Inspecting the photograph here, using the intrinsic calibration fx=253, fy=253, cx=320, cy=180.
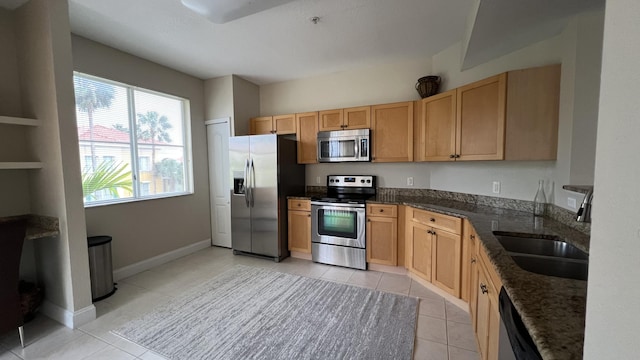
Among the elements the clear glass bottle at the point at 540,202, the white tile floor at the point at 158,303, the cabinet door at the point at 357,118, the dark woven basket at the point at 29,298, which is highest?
the cabinet door at the point at 357,118

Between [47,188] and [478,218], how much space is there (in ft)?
12.4

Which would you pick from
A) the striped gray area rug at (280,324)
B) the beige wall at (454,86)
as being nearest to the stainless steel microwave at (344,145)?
the beige wall at (454,86)

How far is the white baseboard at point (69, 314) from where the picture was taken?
2195mm

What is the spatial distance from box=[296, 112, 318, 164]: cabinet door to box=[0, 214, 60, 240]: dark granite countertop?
2.73 metres

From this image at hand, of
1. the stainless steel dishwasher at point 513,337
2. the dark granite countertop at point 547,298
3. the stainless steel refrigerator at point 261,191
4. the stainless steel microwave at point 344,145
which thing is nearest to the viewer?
the dark granite countertop at point 547,298

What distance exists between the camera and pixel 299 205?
371 centimetres

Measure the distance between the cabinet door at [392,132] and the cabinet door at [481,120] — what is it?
0.68m

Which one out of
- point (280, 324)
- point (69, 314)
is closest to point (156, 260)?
point (69, 314)

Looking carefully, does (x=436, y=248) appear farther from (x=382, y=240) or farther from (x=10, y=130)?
(x=10, y=130)

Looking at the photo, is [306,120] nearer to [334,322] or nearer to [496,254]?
[334,322]

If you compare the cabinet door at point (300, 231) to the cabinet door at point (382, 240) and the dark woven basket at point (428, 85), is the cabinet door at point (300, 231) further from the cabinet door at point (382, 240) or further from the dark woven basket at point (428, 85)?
the dark woven basket at point (428, 85)

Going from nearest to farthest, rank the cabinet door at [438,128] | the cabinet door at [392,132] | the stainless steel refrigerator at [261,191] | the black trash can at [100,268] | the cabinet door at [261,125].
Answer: the black trash can at [100,268], the cabinet door at [438,128], the cabinet door at [392,132], the stainless steel refrigerator at [261,191], the cabinet door at [261,125]

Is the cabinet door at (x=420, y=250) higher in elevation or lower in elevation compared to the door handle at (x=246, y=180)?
lower

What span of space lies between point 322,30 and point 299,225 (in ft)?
8.18
